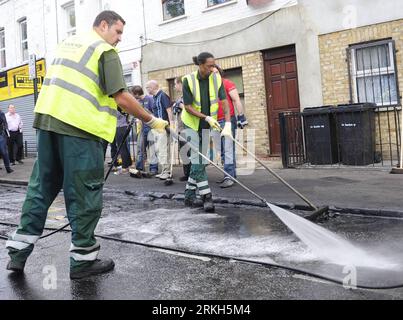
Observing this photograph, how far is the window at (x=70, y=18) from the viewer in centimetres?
1778

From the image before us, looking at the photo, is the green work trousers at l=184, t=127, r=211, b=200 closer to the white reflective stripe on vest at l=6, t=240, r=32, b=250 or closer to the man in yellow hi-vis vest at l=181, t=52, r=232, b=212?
the man in yellow hi-vis vest at l=181, t=52, r=232, b=212

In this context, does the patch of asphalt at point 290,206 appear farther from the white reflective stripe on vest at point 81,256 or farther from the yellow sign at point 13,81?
the yellow sign at point 13,81

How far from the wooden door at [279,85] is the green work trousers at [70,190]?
8407mm

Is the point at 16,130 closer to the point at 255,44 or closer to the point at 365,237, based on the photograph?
the point at 255,44

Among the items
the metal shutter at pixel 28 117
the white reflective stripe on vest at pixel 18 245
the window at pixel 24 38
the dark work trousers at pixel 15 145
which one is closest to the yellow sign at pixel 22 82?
the dark work trousers at pixel 15 145

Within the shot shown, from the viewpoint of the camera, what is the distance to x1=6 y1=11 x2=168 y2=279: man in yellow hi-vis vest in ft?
11.8

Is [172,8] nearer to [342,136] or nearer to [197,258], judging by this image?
[342,136]

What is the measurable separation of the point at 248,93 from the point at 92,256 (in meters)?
9.03

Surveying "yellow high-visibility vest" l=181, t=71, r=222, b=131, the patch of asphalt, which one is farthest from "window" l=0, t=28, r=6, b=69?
"yellow high-visibility vest" l=181, t=71, r=222, b=131

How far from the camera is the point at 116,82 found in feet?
11.8

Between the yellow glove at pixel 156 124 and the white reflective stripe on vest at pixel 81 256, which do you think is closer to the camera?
the white reflective stripe on vest at pixel 81 256

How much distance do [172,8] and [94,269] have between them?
11.5m

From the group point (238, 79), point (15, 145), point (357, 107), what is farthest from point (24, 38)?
point (357, 107)
